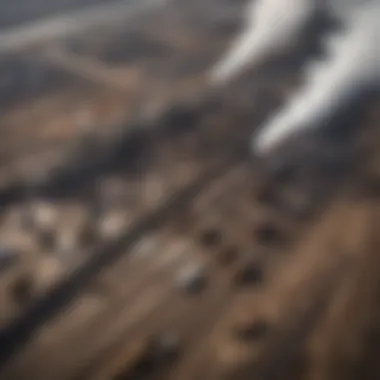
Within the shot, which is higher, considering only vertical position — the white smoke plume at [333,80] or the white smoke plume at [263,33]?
the white smoke plume at [263,33]

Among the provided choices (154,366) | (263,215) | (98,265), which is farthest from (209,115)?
(154,366)

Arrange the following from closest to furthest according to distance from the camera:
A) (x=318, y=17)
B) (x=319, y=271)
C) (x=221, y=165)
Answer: (x=319, y=271)
(x=221, y=165)
(x=318, y=17)

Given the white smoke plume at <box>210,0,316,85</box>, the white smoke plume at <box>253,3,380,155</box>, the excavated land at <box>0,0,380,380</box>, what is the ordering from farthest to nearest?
the white smoke plume at <box>210,0,316,85</box> < the white smoke plume at <box>253,3,380,155</box> < the excavated land at <box>0,0,380,380</box>

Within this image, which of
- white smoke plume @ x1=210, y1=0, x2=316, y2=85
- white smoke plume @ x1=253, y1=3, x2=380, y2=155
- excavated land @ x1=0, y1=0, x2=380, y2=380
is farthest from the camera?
white smoke plume @ x1=210, y1=0, x2=316, y2=85

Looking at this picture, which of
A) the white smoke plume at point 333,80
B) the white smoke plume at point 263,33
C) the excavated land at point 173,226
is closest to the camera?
the excavated land at point 173,226

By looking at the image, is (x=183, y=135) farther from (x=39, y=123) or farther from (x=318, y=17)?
(x=318, y=17)

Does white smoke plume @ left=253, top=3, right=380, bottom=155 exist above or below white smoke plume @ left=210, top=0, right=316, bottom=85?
below

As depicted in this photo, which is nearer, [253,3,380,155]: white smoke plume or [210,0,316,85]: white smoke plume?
[253,3,380,155]: white smoke plume

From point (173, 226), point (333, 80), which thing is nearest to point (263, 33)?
point (333, 80)
